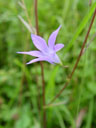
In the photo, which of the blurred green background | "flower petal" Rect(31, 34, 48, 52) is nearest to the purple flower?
"flower petal" Rect(31, 34, 48, 52)

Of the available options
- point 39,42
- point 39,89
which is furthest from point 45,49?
point 39,89

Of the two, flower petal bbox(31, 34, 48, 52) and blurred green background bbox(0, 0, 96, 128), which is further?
blurred green background bbox(0, 0, 96, 128)

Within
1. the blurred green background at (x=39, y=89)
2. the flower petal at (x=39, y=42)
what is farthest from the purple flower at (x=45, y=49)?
the blurred green background at (x=39, y=89)

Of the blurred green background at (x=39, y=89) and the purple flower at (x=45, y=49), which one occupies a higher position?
the purple flower at (x=45, y=49)

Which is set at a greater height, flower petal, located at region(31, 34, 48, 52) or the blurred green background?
flower petal, located at region(31, 34, 48, 52)

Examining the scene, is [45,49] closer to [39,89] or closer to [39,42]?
[39,42]

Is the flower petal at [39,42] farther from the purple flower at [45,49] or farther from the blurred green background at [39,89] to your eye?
the blurred green background at [39,89]

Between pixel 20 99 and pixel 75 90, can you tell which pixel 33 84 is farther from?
pixel 75 90

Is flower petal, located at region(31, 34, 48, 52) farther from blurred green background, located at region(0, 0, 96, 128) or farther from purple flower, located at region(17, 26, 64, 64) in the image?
blurred green background, located at region(0, 0, 96, 128)

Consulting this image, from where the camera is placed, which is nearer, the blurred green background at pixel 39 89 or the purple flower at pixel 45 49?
the purple flower at pixel 45 49

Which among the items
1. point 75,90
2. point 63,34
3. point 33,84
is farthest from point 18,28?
point 75,90

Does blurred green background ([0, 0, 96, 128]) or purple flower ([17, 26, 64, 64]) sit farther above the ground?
purple flower ([17, 26, 64, 64])
